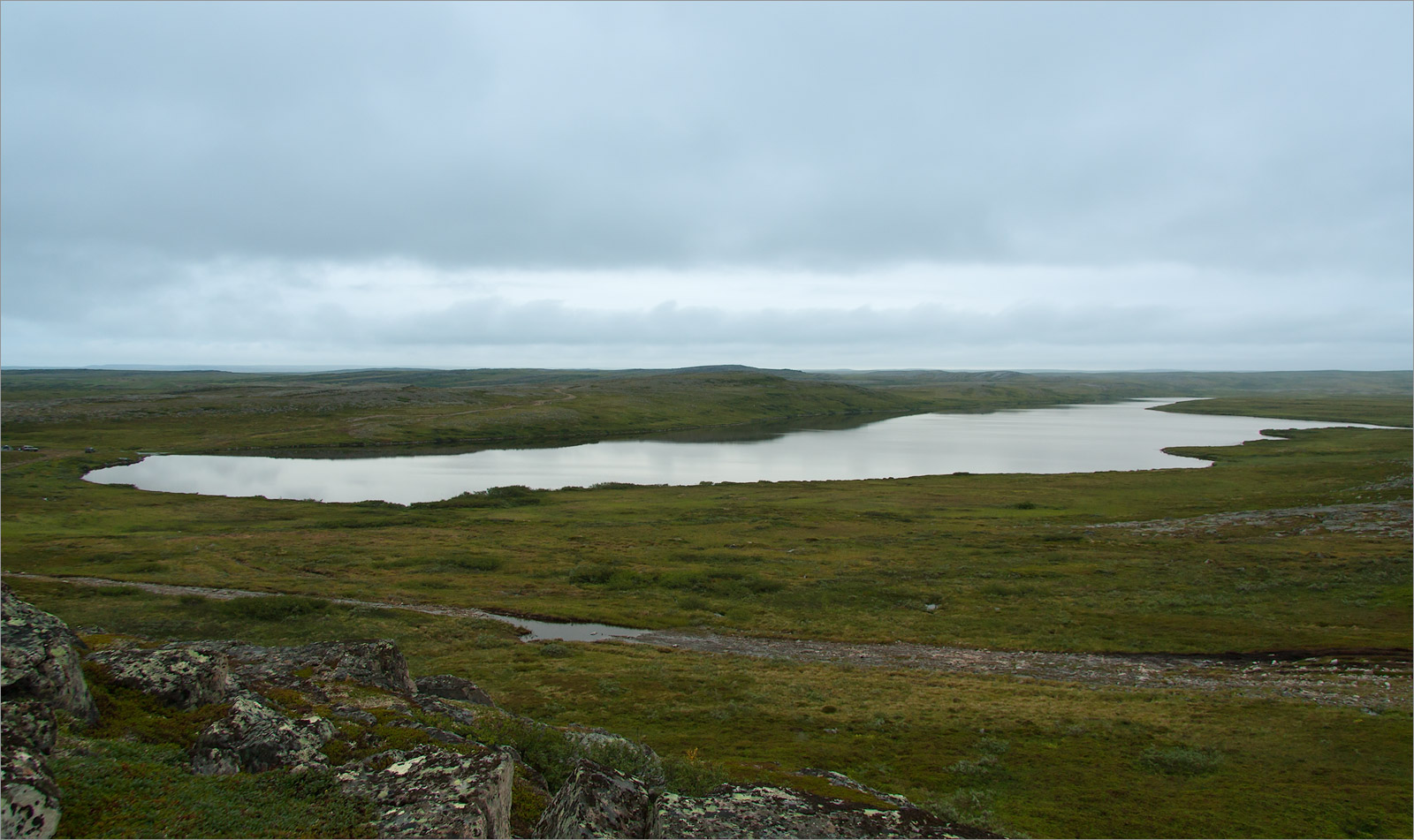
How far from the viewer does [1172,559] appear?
160 ft

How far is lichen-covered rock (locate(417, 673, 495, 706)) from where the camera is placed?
19.3 m

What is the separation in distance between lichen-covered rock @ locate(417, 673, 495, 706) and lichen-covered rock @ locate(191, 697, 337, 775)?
26.0 ft

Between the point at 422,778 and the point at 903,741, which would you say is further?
the point at 903,741

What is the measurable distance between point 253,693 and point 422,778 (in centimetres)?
658

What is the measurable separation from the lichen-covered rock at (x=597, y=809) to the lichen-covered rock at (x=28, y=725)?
6.68 m

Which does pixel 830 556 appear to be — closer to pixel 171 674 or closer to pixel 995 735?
pixel 995 735

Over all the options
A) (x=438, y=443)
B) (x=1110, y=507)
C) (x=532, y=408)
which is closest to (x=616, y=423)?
(x=532, y=408)

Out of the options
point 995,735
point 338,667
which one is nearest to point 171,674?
point 338,667

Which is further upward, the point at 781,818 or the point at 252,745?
the point at 252,745

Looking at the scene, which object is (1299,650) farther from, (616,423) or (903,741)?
(616,423)

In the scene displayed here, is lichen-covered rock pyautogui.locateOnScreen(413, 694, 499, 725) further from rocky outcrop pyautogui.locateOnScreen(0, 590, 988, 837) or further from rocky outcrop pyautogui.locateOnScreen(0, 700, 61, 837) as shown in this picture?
rocky outcrop pyautogui.locateOnScreen(0, 700, 61, 837)

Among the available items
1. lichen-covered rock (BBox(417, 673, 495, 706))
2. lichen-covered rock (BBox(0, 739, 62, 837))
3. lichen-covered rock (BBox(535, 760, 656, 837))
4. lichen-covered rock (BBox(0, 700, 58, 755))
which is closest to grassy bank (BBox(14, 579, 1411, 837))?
lichen-covered rock (BBox(417, 673, 495, 706))

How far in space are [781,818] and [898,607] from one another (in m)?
32.8

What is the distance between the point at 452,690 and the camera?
63.9 ft
